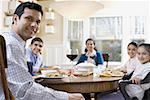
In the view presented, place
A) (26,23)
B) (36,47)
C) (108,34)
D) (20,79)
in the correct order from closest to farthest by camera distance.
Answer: (20,79) < (26,23) < (36,47) < (108,34)

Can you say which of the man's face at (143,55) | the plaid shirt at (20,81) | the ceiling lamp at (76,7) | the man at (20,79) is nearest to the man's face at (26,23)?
the man at (20,79)

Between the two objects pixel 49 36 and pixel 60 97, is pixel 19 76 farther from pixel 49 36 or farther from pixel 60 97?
pixel 49 36

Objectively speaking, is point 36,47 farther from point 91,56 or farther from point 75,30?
point 75,30

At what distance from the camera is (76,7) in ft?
11.0

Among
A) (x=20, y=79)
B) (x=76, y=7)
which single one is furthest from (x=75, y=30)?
(x=20, y=79)

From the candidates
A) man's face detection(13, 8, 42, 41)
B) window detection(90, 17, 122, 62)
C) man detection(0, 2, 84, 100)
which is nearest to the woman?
window detection(90, 17, 122, 62)

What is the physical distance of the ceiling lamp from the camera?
3.32 metres

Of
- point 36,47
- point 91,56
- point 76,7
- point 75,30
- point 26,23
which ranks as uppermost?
point 76,7

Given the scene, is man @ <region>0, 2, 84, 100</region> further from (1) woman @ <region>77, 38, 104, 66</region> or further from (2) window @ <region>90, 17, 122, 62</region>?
(2) window @ <region>90, 17, 122, 62</region>

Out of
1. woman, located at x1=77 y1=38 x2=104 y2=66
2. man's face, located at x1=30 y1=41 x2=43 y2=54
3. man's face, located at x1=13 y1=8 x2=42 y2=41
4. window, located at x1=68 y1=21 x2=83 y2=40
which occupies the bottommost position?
woman, located at x1=77 y1=38 x2=104 y2=66

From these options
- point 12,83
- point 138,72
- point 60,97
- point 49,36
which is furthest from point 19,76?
point 49,36

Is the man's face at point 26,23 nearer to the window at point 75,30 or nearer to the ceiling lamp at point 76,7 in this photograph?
the ceiling lamp at point 76,7

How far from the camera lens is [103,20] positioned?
6230 millimetres

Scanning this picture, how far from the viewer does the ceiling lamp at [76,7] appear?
3322 millimetres
